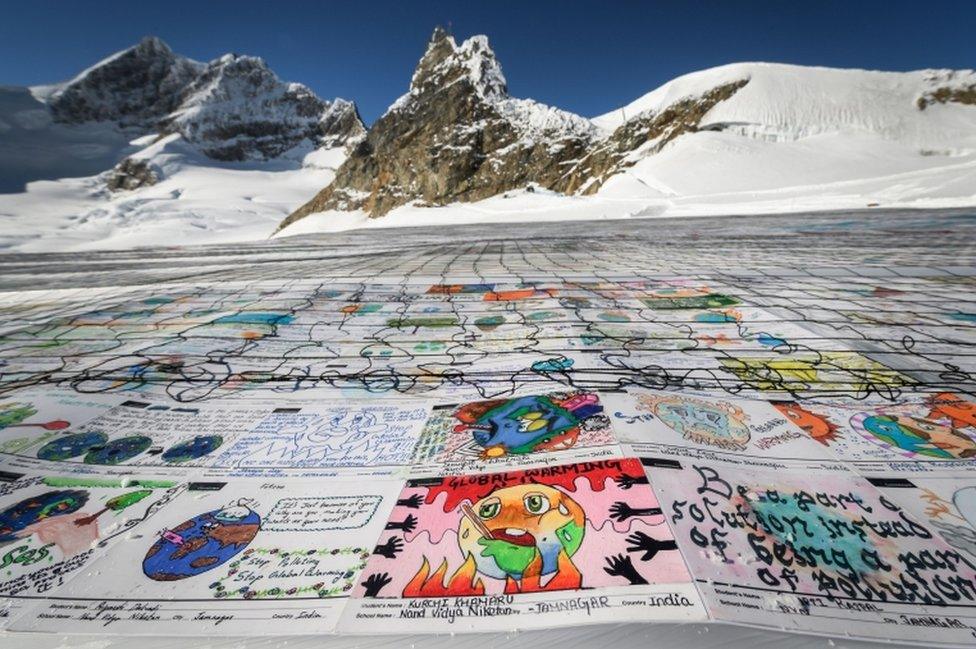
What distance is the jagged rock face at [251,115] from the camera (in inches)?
3110

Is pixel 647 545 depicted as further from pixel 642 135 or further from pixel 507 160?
pixel 507 160

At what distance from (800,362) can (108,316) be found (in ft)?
15.1

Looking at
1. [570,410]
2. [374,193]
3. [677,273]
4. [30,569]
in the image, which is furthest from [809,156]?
[374,193]

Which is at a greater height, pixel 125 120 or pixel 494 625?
pixel 125 120

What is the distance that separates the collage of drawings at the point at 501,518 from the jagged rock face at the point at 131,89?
4076 inches

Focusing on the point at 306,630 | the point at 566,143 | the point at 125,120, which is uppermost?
the point at 125,120

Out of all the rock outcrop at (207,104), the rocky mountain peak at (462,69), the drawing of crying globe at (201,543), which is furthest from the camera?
the rock outcrop at (207,104)

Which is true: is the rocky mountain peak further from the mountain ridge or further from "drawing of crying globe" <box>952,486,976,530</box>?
"drawing of crying globe" <box>952,486,976,530</box>

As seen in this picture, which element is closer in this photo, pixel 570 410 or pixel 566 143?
pixel 570 410

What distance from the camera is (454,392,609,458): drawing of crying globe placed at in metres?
1.64

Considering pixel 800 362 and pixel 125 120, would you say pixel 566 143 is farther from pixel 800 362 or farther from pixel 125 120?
pixel 125 120

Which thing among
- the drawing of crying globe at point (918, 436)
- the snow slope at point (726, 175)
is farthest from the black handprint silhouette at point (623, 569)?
the snow slope at point (726, 175)

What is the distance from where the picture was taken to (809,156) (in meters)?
23.2

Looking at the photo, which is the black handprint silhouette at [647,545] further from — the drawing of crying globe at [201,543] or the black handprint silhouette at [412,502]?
the drawing of crying globe at [201,543]
